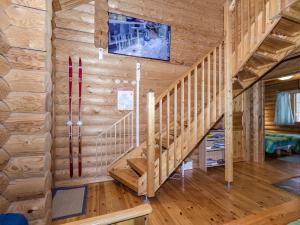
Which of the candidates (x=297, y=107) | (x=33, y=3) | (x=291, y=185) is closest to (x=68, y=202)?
(x=33, y=3)

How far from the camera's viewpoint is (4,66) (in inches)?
59.4

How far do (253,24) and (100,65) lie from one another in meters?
2.60

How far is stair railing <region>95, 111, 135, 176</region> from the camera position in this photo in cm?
328

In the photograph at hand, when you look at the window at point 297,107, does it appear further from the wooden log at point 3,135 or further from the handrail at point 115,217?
the wooden log at point 3,135

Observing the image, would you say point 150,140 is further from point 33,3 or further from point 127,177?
point 33,3

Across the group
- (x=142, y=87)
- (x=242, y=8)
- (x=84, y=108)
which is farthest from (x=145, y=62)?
(x=242, y=8)

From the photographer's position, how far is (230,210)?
7.43 ft

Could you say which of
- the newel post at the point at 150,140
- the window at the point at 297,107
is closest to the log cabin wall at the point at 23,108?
the newel post at the point at 150,140

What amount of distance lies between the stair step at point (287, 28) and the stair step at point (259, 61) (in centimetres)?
38

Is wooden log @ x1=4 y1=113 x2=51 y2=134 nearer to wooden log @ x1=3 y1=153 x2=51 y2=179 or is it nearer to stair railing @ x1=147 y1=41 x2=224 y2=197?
wooden log @ x1=3 y1=153 x2=51 y2=179

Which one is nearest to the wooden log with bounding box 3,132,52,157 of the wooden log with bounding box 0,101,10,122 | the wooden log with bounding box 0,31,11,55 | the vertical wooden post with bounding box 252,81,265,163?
the wooden log with bounding box 0,101,10,122

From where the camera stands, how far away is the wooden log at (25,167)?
5.02 ft

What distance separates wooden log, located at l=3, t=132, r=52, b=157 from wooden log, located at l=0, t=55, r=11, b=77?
21.8 inches

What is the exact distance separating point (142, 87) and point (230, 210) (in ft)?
8.18
